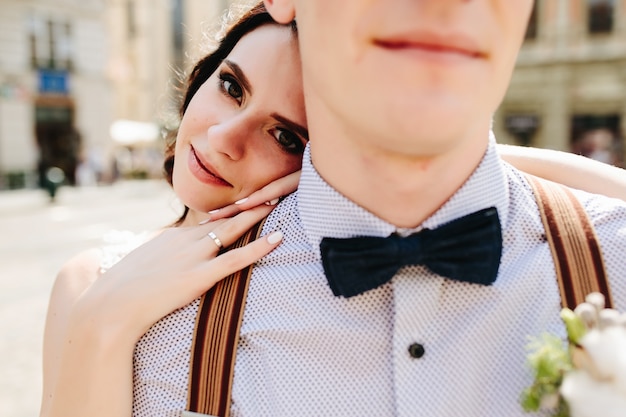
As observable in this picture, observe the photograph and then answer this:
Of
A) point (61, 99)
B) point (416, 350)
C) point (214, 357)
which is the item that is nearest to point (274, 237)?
point (214, 357)

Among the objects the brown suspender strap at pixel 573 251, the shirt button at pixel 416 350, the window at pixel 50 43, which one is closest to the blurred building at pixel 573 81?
the window at pixel 50 43

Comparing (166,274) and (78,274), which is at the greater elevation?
(166,274)

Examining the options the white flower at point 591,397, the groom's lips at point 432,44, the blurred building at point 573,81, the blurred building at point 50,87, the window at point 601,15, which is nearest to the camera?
the white flower at point 591,397

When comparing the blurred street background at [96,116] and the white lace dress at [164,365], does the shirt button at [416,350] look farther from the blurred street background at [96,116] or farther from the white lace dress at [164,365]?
the blurred street background at [96,116]

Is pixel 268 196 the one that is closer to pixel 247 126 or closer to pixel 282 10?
pixel 247 126

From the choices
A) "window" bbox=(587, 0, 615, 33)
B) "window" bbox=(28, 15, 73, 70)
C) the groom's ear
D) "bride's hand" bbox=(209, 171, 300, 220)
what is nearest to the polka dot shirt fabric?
"bride's hand" bbox=(209, 171, 300, 220)

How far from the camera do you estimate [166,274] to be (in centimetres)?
143

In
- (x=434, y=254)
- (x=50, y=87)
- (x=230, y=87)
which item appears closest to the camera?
(x=434, y=254)

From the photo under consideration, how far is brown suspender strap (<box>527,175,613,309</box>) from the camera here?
3.70 feet

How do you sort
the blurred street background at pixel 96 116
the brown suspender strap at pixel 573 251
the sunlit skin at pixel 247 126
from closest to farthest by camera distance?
1. the brown suspender strap at pixel 573 251
2. the sunlit skin at pixel 247 126
3. the blurred street background at pixel 96 116

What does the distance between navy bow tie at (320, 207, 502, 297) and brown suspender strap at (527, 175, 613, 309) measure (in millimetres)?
112

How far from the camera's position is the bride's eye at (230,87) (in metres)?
1.80

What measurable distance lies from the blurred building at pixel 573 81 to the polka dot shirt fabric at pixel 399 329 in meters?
16.2

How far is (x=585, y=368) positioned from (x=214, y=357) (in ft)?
2.24
